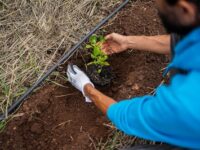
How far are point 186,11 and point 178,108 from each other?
31cm

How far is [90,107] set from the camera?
7.37ft

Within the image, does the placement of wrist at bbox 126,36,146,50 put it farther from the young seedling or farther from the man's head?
the man's head

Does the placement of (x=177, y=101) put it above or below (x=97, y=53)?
above

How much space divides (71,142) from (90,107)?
0.79ft

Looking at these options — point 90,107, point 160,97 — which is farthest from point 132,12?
point 160,97

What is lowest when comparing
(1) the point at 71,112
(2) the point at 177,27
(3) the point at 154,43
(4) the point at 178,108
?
(1) the point at 71,112

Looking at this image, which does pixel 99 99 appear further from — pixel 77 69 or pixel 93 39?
pixel 93 39

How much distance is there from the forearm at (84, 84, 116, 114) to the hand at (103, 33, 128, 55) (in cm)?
31

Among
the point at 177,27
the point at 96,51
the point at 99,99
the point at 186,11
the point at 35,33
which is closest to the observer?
the point at 186,11

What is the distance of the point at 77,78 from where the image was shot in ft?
7.05

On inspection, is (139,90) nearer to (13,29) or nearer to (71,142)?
(71,142)

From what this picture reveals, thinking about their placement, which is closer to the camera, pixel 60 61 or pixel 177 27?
pixel 177 27

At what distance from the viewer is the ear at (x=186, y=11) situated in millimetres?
1209

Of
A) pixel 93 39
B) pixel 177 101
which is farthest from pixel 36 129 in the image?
pixel 177 101
